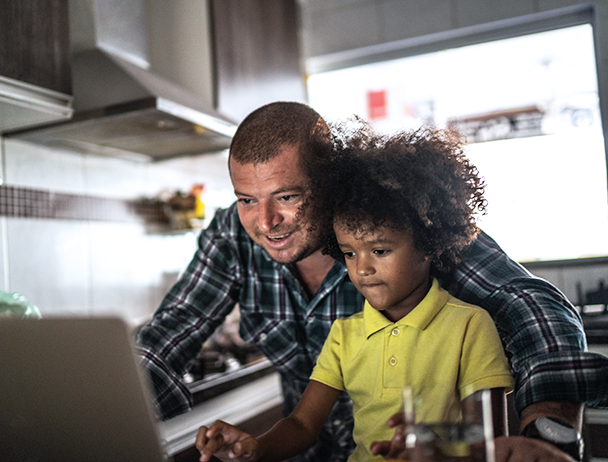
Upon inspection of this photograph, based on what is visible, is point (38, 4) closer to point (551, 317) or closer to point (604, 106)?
point (551, 317)

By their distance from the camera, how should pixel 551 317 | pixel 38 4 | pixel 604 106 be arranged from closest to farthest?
pixel 551 317 → pixel 38 4 → pixel 604 106

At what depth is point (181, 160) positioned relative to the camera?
2766 millimetres

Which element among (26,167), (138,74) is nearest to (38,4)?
(138,74)

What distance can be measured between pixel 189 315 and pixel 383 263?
0.60 m

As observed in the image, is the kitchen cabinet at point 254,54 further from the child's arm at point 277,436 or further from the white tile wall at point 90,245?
the child's arm at point 277,436

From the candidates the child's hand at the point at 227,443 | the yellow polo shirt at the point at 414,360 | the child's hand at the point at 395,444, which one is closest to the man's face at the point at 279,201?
the yellow polo shirt at the point at 414,360

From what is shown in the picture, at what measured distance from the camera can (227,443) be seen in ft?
2.51

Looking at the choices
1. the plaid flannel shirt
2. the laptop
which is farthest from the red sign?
the laptop

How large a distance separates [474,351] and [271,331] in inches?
23.0

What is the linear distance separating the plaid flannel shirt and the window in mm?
1581

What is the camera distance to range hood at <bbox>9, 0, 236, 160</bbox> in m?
1.82

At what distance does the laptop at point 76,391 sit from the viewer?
49 centimetres

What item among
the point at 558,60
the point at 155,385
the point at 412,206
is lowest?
the point at 155,385

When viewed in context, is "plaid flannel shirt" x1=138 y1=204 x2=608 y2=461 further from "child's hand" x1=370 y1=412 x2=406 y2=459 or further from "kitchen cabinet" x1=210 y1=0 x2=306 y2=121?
"kitchen cabinet" x1=210 y1=0 x2=306 y2=121
